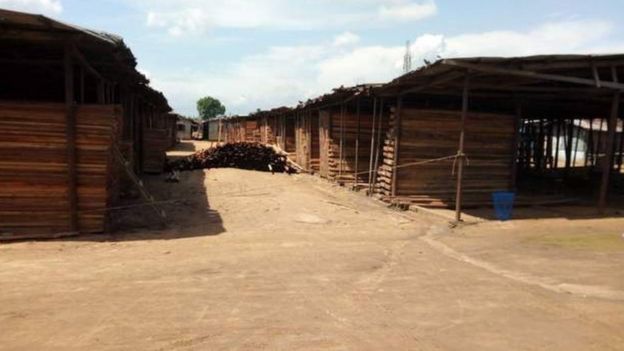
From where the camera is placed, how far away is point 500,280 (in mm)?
6660

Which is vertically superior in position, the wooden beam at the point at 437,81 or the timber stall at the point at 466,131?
the wooden beam at the point at 437,81

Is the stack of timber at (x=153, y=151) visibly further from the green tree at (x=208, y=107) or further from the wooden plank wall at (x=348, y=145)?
the green tree at (x=208, y=107)

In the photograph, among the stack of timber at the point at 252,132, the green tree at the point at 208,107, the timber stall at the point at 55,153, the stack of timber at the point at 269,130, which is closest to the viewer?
the timber stall at the point at 55,153

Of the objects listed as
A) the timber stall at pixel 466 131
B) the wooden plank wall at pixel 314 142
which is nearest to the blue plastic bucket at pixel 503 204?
the timber stall at pixel 466 131

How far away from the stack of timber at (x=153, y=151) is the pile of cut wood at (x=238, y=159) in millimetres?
1055

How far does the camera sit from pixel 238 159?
21344 millimetres

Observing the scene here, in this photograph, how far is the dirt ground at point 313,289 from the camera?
4578 mm

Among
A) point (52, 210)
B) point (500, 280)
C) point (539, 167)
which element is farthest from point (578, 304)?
point (539, 167)

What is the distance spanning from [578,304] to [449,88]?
28.1 ft

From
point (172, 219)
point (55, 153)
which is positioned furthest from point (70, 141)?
point (172, 219)

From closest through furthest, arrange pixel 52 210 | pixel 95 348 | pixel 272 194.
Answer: pixel 95 348, pixel 52 210, pixel 272 194

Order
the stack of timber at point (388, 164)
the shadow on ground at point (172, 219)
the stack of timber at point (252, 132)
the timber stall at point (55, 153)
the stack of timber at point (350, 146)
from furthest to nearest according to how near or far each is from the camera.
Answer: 1. the stack of timber at point (252, 132)
2. the stack of timber at point (350, 146)
3. the stack of timber at point (388, 164)
4. the shadow on ground at point (172, 219)
5. the timber stall at point (55, 153)

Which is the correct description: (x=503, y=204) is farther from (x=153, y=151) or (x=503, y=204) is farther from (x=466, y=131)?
(x=153, y=151)

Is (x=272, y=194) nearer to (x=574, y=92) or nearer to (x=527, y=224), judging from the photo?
(x=527, y=224)
